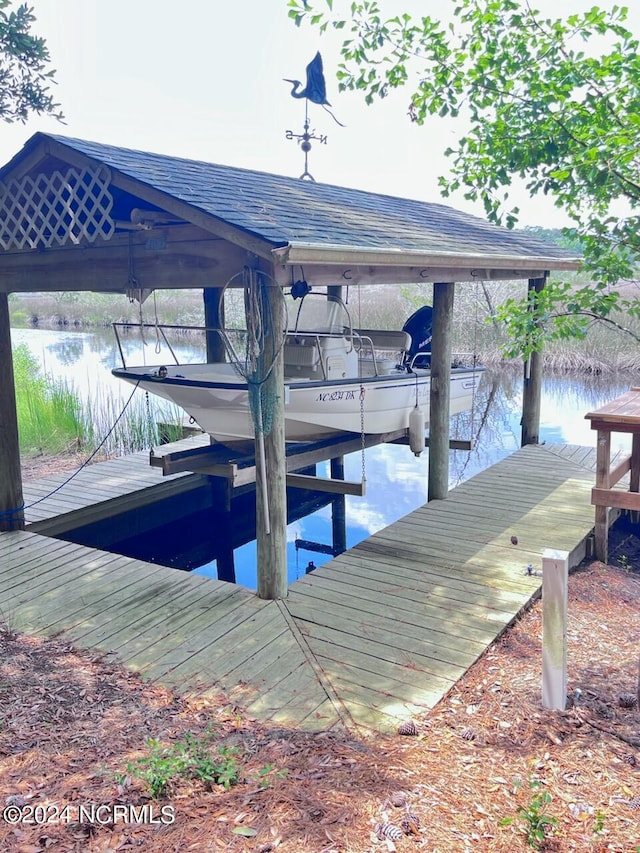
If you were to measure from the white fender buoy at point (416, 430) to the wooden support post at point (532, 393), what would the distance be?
2.01 m

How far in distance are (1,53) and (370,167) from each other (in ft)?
195

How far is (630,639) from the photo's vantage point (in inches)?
171

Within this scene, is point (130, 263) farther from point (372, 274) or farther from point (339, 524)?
point (339, 524)

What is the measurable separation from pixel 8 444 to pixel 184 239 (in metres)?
2.74

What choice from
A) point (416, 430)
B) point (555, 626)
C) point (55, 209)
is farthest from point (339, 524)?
point (555, 626)

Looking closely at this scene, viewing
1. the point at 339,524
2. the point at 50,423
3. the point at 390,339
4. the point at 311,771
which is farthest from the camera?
the point at 50,423

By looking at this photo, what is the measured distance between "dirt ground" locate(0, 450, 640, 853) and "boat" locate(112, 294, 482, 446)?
3.20 meters

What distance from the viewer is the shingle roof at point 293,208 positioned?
450 cm

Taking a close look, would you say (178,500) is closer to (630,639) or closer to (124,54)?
(630,639)

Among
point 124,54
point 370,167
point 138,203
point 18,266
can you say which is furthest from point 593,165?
point 370,167

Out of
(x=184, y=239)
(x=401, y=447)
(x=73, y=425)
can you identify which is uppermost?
(x=184, y=239)

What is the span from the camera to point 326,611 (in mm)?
4609

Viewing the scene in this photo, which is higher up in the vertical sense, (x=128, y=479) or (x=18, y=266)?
(x=18, y=266)

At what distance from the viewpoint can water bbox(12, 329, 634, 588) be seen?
28.9 feet
